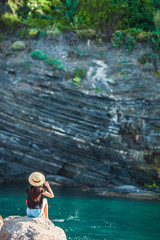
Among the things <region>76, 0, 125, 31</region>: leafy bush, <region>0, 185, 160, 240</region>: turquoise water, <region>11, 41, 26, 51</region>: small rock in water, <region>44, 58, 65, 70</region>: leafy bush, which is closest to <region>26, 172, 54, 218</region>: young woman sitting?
<region>0, 185, 160, 240</region>: turquoise water

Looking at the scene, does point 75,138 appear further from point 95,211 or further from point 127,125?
point 95,211

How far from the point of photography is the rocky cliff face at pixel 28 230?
411 cm

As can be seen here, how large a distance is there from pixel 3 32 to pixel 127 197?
12.1 m

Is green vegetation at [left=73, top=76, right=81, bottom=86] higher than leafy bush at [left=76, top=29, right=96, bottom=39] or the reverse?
the reverse

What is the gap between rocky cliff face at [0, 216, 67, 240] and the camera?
13.5ft

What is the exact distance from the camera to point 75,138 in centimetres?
1232

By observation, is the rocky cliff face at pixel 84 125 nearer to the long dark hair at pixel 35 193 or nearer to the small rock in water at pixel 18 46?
the small rock in water at pixel 18 46

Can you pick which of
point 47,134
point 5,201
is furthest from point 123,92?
point 5,201

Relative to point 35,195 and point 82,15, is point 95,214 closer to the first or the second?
point 35,195

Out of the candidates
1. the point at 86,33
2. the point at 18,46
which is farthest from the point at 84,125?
the point at 18,46

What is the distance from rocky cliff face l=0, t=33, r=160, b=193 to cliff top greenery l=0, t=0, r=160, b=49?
3.12 meters

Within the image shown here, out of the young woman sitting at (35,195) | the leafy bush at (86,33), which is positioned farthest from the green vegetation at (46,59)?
the young woman sitting at (35,195)

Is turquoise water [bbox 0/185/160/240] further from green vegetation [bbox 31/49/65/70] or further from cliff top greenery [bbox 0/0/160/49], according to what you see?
cliff top greenery [bbox 0/0/160/49]

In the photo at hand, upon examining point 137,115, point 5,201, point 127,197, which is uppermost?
point 137,115
